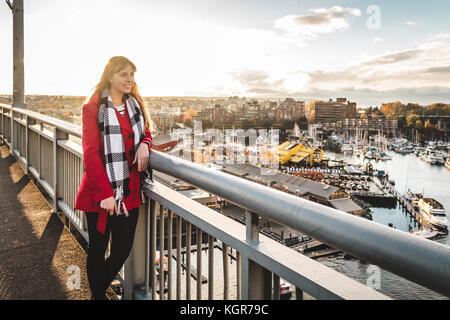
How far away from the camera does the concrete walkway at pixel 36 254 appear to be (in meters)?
1.71

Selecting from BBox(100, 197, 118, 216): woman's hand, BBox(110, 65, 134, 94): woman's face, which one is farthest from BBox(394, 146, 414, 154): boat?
BBox(100, 197, 118, 216): woman's hand

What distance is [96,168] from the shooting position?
4.38 feet

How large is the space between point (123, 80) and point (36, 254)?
1.25m

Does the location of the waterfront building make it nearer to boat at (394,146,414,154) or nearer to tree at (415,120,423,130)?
boat at (394,146,414,154)

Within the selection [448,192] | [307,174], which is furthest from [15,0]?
[448,192]

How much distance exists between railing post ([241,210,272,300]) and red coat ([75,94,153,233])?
669mm

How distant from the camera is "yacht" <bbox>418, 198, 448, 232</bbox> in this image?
36719 millimetres

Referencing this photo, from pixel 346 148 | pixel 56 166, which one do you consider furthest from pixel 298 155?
pixel 56 166

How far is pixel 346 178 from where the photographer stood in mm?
52469

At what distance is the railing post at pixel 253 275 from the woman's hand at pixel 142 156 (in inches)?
25.6
